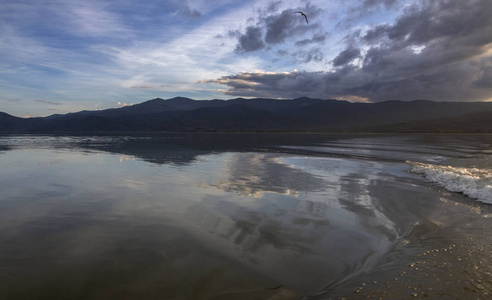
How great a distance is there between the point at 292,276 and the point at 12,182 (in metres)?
17.3

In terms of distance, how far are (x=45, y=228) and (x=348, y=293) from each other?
8766 mm

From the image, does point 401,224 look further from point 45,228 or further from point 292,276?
point 45,228

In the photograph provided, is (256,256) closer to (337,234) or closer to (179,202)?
(337,234)

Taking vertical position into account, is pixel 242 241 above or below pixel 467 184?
below

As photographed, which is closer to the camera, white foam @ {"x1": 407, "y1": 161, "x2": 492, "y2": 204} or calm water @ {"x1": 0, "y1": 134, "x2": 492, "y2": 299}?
calm water @ {"x1": 0, "y1": 134, "x2": 492, "y2": 299}

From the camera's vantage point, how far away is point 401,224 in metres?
9.89

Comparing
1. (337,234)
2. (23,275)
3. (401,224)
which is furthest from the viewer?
(401,224)

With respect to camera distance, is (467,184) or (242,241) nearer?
(242,241)

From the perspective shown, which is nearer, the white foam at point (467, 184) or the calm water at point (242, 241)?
the calm water at point (242, 241)

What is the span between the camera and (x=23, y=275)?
6082mm

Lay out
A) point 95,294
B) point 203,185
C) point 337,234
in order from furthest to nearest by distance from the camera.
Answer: point 203,185
point 337,234
point 95,294

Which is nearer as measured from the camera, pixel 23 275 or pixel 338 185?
pixel 23 275

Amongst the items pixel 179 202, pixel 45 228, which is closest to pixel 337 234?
pixel 179 202

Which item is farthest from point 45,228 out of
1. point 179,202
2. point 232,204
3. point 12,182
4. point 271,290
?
point 12,182
